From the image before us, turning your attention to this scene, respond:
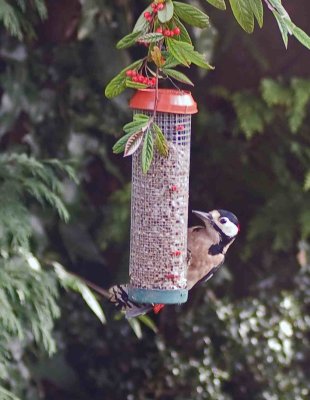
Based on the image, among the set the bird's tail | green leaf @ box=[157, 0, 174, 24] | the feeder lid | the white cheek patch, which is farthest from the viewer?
the white cheek patch

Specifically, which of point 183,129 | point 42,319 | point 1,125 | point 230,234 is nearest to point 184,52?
point 183,129

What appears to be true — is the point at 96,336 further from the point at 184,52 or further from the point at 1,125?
Result: the point at 184,52

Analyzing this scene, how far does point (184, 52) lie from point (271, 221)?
7.44 ft

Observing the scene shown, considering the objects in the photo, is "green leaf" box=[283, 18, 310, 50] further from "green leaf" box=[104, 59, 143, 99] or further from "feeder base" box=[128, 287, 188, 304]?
"feeder base" box=[128, 287, 188, 304]

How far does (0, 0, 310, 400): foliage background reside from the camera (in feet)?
11.7

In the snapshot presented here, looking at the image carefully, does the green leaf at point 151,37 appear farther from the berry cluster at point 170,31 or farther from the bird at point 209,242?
the bird at point 209,242

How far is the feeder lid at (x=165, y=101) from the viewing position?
2.18 m

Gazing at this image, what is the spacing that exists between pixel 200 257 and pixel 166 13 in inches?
39.3

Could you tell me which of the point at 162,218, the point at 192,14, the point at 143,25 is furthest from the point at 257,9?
the point at 162,218

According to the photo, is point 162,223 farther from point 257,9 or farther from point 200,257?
point 257,9

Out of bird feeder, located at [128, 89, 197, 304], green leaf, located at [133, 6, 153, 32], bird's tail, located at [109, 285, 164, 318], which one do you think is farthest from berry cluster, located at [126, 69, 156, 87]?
bird's tail, located at [109, 285, 164, 318]

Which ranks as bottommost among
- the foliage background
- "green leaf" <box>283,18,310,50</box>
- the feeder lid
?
the foliage background

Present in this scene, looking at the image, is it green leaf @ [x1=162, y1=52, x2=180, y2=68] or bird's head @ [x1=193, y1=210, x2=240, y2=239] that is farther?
bird's head @ [x1=193, y1=210, x2=240, y2=239]

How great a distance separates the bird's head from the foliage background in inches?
37.5
